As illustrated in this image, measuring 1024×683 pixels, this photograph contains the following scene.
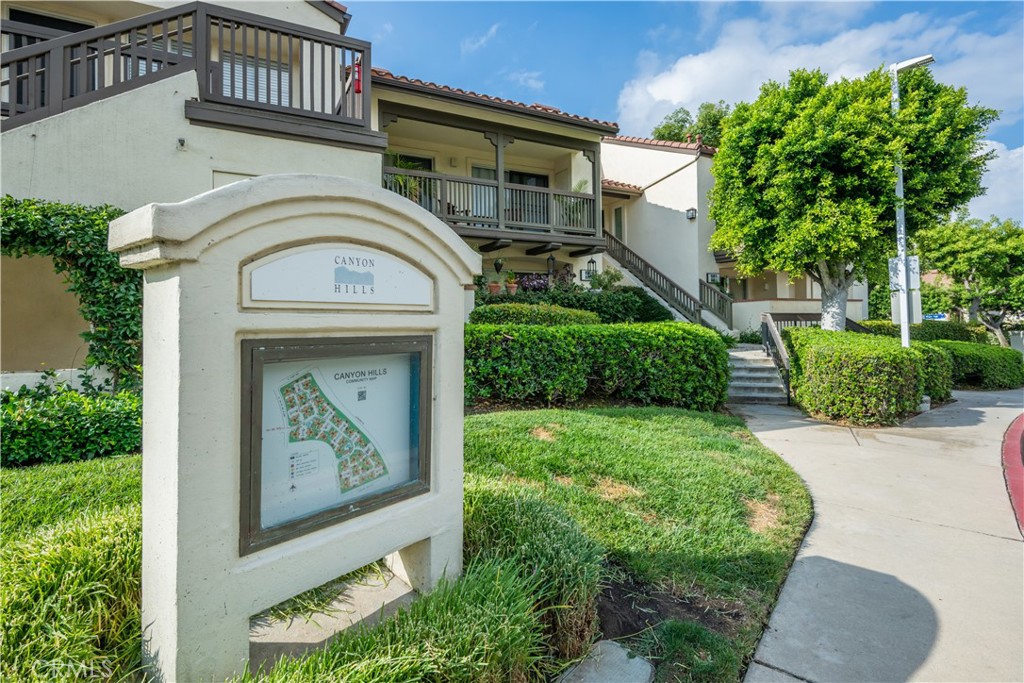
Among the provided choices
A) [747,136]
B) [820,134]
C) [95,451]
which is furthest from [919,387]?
[95,451]

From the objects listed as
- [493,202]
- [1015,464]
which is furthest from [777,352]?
[493,202]

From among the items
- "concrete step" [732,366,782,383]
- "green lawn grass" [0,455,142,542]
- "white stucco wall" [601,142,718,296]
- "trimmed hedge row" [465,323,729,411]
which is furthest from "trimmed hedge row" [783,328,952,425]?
"green lawn grass" [0,455,142,542]

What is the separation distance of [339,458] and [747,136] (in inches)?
475

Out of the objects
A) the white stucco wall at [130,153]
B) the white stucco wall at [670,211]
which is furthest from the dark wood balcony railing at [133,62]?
the white stucco wall at [670,211]

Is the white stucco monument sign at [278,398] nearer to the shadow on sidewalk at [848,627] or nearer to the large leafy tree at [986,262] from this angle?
the shadow on sidewalk at [848,627]

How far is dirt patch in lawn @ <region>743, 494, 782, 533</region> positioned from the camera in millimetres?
3850

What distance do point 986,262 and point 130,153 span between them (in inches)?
1020

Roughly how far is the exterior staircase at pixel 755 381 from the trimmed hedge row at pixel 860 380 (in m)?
Result: 1.17

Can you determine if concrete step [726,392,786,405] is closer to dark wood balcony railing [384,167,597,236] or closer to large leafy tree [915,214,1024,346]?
dark wood balcony railing [384,167,597,236]

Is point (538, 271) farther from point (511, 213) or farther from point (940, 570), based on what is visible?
point (940, 570)

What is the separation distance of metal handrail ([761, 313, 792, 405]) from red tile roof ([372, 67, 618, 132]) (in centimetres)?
666

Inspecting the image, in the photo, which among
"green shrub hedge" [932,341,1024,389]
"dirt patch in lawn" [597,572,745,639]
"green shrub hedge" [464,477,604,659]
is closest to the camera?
"green shrub hedge" [464,477,604,659]

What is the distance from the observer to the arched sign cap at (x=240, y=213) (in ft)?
5.00

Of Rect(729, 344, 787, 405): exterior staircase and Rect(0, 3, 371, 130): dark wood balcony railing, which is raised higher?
Rect(0, 3, 371, 130): dark wood balcony railing
